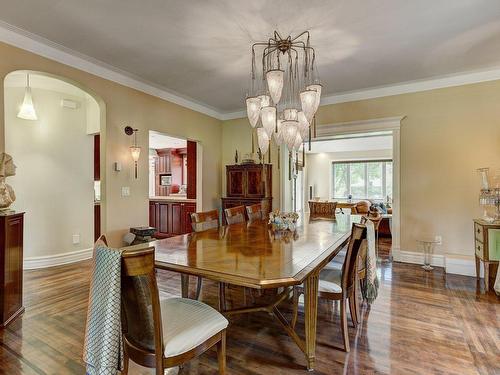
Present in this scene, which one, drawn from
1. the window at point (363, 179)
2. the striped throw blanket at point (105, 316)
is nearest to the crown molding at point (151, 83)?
the striped throw blanket at point (105, 316)

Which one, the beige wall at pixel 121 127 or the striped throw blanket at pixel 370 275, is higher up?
the beige wall at pixel 121 127

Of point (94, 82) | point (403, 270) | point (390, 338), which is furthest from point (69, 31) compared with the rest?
point (403, 270)

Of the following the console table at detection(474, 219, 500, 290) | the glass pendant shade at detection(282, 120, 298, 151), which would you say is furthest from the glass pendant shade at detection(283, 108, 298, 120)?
the console table at detection(474, 219, 500, 290)

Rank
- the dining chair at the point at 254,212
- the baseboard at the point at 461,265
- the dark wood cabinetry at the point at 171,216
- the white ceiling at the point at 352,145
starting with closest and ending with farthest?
1. the dining chair at the point at 254,212
2. the baseboard at the point at 461,265
3. the dark wood cabinetry at the point at 171,216
4. the white ceiling at the point at 352,145

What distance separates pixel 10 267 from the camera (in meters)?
2.43

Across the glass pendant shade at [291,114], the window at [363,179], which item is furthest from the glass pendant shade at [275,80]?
the window at [363,179]

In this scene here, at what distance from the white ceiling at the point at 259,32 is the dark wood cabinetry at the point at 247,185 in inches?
72.3

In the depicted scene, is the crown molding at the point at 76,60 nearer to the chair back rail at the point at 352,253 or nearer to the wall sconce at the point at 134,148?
the wall sconce at the point at 134,148

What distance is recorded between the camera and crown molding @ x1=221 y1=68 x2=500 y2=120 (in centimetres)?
373

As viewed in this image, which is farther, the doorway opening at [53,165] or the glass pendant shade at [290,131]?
the doorway opening at [53,165]

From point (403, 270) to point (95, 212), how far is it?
4942 millimetres

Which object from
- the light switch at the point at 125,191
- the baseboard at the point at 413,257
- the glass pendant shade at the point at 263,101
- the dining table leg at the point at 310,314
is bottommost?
the baseboard at the point at 413,257

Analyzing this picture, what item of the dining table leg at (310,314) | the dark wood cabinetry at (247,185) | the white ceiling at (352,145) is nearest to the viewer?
the dining table leg at (310,314)

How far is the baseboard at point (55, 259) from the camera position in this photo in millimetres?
3896
